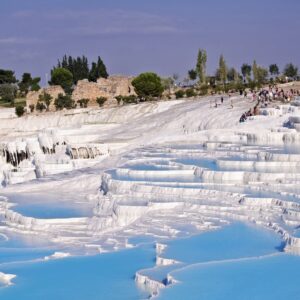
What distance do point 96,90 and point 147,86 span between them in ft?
10.5

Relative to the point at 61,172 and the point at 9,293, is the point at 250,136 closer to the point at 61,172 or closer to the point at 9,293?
the point at 61,172

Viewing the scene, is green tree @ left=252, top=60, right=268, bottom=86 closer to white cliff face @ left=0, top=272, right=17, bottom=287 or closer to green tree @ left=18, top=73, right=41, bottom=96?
green tree @ left=18, top=73, right=41, bottom=96

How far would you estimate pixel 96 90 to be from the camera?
40344 millimetres

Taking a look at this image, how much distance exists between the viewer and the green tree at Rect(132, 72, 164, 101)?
125 ft

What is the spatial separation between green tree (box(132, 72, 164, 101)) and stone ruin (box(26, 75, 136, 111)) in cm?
141

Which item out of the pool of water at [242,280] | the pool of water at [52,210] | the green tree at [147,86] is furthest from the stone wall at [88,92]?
the pool of water at [242,280]

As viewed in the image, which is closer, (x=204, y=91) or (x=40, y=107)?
(x=204, y=91)

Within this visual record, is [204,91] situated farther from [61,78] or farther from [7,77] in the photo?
[7,77]

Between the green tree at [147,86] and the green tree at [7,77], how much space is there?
16844 millimetres

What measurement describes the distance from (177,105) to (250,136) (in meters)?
12.3

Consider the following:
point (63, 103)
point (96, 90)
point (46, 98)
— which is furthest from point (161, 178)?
point (96, 90)

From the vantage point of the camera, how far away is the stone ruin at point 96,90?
40.0 metres

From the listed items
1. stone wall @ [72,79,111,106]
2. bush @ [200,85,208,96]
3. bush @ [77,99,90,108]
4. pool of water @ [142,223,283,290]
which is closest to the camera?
pool of water @ [142,223,283,290]

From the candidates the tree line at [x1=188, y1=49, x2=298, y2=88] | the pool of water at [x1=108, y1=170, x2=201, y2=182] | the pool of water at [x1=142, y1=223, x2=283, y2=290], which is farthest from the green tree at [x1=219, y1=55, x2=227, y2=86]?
the pool of water at [x1=142, y1=223, x2=283, y2=290]
